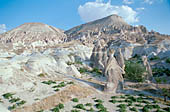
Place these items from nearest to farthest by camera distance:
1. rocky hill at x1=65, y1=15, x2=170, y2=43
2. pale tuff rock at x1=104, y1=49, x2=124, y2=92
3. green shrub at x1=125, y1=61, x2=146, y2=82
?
pale tuff rock at x1=104, y1=49, x2=124, y2=92, green shrub at x1=125, y1=61, x2=146, y2=82, rocky hill at x1=65, y1=15, x2=170, y2=43

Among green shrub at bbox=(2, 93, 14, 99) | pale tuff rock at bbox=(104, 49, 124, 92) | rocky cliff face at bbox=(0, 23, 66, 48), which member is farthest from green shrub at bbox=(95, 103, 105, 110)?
rocky cliff face at bbox=(0, 23, 66, 48)

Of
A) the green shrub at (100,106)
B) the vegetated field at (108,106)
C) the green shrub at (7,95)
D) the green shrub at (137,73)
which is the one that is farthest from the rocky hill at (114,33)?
the green shrub at (100,106)

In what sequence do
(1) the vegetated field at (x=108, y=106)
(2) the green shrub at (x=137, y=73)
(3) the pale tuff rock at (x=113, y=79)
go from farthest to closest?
(2) the green shrub at (x=137, y=73)
(3) the pale tuff rock at (x=113, y=79)
(1) the vegetated field at (x=108, y=106)

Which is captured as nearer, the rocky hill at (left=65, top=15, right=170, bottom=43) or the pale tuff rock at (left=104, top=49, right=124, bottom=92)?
the pale tuff rock at (left=104, top=49, right=124, bottom=92)

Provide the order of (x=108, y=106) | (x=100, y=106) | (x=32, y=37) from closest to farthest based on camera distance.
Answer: (x=100, y=106) → (x=108, y=106) → (x=32, y=37)

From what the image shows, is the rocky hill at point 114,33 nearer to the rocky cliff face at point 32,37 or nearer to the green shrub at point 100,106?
the rocky cliff face at point 32,37

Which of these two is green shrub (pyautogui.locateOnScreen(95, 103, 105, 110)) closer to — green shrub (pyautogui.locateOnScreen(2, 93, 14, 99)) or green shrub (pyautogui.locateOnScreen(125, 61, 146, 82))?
green shrub (pyautogui.locateOnScreen(2, 93, 14, 99))

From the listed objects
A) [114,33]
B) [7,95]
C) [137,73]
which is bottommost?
[7,95]

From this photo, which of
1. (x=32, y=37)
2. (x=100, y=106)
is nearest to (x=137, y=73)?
(x=100, y=106)

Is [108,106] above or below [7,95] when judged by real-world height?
below

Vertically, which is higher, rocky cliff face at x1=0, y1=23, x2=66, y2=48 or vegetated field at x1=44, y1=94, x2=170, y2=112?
rocky cliff face at x1=0, y1=23, x2=66, y2=48

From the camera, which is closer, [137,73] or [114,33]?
[137,73]

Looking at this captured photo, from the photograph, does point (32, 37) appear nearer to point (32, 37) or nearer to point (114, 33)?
point (32, 37)

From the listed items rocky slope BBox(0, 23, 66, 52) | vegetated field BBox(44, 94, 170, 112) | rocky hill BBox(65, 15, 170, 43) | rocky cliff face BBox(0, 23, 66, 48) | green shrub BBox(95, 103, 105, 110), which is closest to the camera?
vegetated field BBox(44, 94, 170, 112)
